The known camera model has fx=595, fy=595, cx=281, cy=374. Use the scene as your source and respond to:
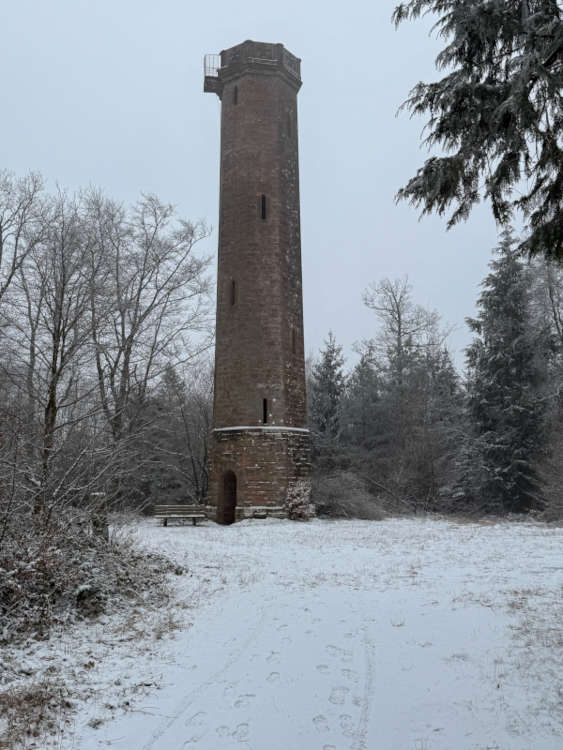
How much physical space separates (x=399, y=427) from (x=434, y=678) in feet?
78.1

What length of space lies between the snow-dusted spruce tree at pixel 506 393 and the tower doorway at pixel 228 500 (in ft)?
33.7

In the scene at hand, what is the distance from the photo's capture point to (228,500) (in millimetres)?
19766

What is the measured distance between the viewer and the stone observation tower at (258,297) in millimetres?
18906

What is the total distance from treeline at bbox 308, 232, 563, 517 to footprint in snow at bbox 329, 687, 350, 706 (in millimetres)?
15835

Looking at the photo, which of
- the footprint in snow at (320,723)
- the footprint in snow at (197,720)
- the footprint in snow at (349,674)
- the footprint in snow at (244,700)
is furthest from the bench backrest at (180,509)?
the footprint in snow at (320,723)

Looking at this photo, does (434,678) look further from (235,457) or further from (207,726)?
(235,457)

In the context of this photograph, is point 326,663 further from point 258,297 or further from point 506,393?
point 506,393

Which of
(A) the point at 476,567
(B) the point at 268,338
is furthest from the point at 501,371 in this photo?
(A) the point at 476,567

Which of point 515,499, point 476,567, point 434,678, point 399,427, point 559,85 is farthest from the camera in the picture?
point 399,427

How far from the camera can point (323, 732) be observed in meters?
4.01

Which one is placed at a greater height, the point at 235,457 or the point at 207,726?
the point at 235,457

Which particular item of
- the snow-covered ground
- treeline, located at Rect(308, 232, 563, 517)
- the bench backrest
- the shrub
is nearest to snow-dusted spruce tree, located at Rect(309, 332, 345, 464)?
treeline, located at Rect(308, 232, 563, 517)

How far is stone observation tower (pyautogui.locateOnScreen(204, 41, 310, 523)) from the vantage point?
18.9m

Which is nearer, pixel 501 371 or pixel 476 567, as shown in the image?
pixel 476 567
